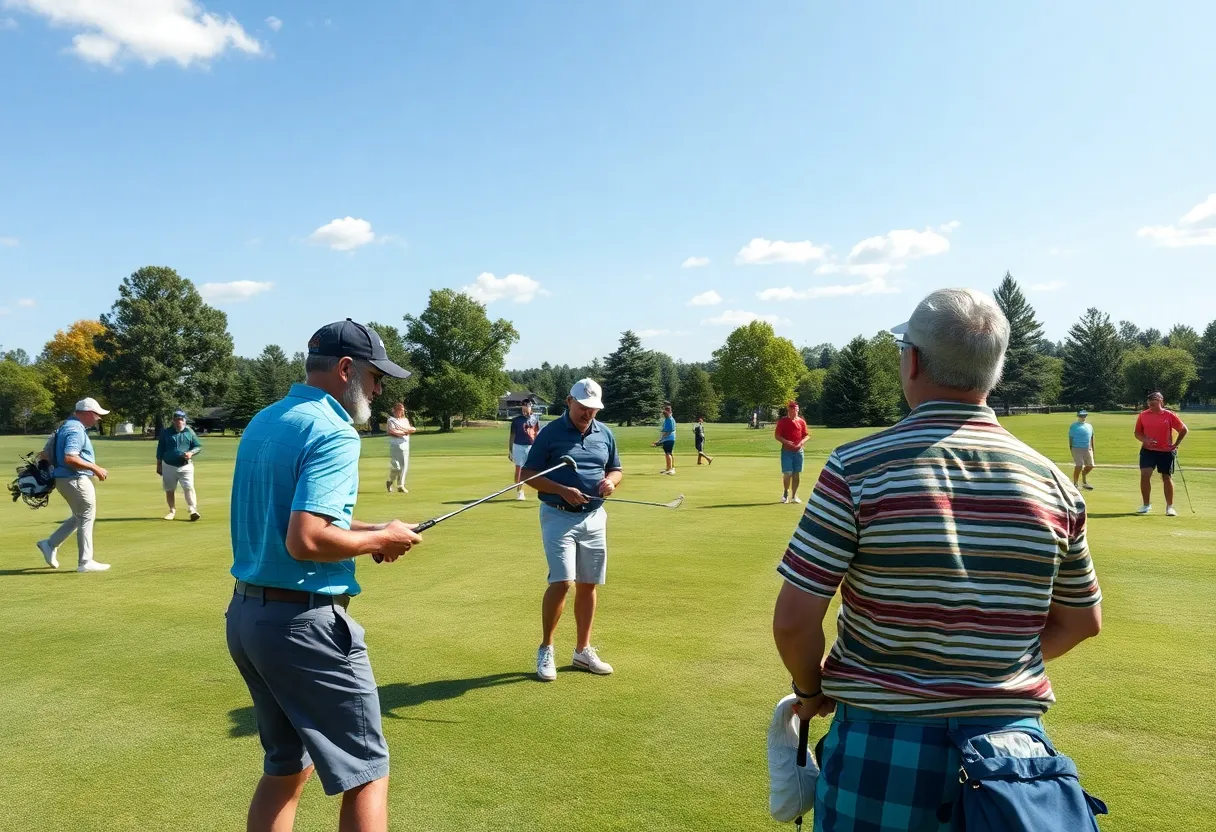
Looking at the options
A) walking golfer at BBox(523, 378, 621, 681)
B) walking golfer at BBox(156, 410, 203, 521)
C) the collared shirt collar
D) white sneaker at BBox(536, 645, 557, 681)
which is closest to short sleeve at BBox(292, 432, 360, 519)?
the collared shirt collar

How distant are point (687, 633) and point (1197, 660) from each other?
4371 mm

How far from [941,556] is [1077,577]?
0.67m

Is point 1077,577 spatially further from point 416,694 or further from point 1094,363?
point 1094,363

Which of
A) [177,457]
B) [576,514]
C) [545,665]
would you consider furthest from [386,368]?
[177,457]

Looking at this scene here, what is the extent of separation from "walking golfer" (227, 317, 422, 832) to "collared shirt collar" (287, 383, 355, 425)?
0.09ft

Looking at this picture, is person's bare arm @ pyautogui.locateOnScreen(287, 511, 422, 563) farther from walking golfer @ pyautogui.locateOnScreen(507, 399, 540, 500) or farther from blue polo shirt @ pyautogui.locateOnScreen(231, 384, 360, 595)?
walking golfer @ pyautogui.locateOnScreen(507, 399, 540, 500)

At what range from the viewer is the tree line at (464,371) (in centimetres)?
7006

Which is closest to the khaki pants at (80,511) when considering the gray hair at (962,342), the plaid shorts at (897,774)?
the plaid shorts at (897,774)

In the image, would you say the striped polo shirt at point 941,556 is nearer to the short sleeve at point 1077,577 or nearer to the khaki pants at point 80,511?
the short sleeve at point 1077,577

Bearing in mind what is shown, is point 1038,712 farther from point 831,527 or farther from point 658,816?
point 658,816

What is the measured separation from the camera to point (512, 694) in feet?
20.6

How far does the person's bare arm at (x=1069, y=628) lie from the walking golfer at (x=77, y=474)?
11784mm

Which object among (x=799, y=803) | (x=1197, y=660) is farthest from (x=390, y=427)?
(x=799, y=803)

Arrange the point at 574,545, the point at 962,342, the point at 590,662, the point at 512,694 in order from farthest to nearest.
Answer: the point at 574,545
the point at 590,662
the point at 512,694
the point at 962,342
